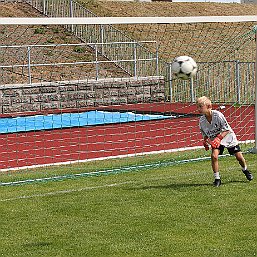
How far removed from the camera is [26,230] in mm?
10117

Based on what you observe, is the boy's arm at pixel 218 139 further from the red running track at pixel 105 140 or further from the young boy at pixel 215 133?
the red running track at pixel 105 140

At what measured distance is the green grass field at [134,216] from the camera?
9109 millimetres

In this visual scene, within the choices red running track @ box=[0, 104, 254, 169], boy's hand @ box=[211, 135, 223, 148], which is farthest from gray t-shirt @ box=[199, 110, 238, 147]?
red running track @ box=[0, 104, 254, 169]

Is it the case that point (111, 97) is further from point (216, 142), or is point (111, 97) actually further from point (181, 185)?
point (216, 142)

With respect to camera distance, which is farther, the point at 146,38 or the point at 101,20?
the point at 146,38

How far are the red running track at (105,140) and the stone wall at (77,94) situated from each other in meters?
5.03

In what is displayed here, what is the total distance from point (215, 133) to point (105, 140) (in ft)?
25.4

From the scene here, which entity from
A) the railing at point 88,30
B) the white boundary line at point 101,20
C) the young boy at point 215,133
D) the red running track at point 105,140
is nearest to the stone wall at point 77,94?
the railing at point 88,30

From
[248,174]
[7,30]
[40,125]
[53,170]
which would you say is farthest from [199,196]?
[7,30]

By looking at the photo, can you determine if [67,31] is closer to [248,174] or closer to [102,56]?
[102,56]

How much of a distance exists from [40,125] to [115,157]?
319 inches

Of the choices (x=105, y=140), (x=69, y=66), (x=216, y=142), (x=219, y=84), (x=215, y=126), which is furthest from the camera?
(x=69, y=66)

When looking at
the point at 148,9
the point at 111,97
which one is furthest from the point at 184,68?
the point at 148,9

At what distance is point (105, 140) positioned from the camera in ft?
66.7
